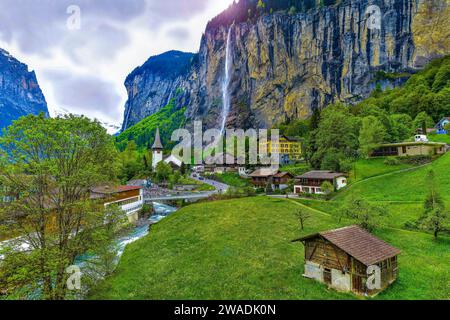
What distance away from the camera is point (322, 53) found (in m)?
137

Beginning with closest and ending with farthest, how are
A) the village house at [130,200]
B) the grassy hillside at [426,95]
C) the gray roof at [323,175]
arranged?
1. the village house at [130,200]
2. the gray roof at [323,175]
3. the grassy hillside at [426,95]

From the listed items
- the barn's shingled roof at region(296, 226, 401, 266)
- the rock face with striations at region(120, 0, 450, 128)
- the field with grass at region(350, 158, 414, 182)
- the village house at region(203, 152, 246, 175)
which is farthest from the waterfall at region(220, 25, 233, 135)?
the barn's shingled roof at region(296, 226, 401, 266)

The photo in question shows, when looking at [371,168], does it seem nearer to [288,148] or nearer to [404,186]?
[404,186]

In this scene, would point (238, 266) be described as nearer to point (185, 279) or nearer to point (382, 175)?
point (185, 279)

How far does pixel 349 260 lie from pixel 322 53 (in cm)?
13818

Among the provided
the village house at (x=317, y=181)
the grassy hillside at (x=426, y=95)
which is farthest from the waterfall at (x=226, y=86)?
the village house at (x=317, y=181)

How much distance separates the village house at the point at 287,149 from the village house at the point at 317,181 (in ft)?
121

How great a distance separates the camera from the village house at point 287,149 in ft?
336

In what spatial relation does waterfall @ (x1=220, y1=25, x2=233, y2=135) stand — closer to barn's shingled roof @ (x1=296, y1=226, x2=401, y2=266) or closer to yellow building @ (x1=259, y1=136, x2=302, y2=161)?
yellow building @ (x1=259, y1=136, x2=302, y2=161)

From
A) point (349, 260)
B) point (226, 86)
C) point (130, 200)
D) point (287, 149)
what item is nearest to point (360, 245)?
point (349, 260)

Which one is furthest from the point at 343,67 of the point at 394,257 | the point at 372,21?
the point at 394,257

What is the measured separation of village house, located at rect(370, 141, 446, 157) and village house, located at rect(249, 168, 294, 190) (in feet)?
77.1

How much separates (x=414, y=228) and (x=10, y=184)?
134ft

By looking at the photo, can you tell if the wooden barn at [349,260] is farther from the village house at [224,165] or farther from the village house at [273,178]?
the village house at [224,165]
